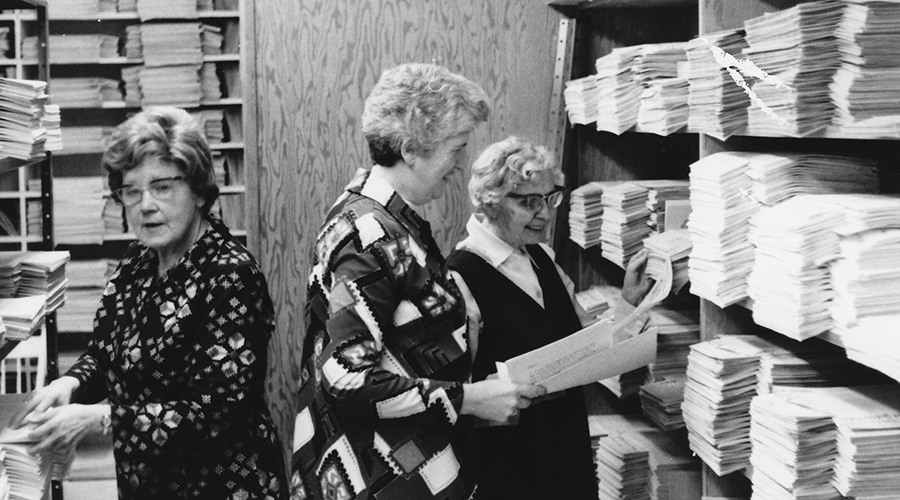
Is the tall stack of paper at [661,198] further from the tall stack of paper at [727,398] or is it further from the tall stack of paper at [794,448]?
the tall stack of paper at [794,448]

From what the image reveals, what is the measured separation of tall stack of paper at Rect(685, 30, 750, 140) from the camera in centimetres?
226

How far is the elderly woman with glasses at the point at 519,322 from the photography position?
268 centimetres

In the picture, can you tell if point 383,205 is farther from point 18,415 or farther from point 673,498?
point 673,498

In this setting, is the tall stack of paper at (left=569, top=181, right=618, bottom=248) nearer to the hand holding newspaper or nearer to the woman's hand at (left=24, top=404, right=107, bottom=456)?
the hand holding newspaper

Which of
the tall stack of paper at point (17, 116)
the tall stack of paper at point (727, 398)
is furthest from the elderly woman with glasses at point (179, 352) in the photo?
the tall stack of paper at point (727, 398)

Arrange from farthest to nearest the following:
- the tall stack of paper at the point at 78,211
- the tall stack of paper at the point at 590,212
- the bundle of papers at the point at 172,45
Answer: the bundle of papers at the point at 172,45 < the tall stack of paper at the point at 78,211 < the tall stack of paper at the point at 590,212

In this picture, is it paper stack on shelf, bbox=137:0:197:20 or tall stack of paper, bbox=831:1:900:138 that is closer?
tall stack of paper, bbox=831:1:900:138

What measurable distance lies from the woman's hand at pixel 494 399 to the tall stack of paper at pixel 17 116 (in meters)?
1.23

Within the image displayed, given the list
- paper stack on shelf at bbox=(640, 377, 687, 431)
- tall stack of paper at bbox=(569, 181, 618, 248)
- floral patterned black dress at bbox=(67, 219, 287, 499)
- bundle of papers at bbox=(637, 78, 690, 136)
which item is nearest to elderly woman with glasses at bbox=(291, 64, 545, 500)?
floral patterned black dress at bbox=(67, 219, 287, 499)

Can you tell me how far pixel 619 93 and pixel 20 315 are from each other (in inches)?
78.6

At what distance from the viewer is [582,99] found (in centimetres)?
370

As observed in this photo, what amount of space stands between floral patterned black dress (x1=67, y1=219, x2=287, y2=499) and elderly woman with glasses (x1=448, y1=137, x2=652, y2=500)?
65 centimetres

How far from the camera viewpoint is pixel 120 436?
214 cm

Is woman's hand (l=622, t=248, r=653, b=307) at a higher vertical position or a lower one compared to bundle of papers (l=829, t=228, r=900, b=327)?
lower
